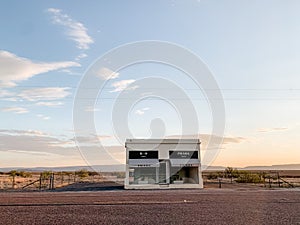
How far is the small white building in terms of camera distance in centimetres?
3509

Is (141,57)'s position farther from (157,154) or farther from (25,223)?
(25,223)

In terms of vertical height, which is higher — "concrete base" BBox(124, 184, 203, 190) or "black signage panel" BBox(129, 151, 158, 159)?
"black signage panel" BBox(129, 151, 158, 159)

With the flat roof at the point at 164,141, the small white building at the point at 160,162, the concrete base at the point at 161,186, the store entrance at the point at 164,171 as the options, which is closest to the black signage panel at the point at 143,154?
the small white building at the point at 160,162

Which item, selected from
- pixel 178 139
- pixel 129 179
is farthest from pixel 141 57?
pixel 129 179

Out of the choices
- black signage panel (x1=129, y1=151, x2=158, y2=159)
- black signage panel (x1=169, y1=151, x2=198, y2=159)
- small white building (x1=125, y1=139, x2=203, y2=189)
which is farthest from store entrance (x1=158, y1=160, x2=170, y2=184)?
black signage panel (x1=129, y1=151, x2=158, y2=159)

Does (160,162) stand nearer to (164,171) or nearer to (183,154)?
(164,171)

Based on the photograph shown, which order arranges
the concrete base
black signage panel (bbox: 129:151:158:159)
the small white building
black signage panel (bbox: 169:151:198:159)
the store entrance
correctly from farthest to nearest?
black signage panel (bbox: 169:151:198:159), the store entrance, black signage panel (bbox: 129:151:158:159), the small white building, the concrete base

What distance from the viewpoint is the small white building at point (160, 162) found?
35.1 m

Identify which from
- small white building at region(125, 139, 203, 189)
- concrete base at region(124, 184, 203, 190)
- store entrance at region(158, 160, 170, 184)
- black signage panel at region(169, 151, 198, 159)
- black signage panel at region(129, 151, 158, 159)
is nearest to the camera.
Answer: concrete base at region(124, 184, 203, 190)

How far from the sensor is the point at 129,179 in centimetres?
3503

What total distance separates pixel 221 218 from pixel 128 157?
24.2 meters

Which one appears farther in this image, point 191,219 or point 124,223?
point 191,219

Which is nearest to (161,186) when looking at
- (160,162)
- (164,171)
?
(164,171)

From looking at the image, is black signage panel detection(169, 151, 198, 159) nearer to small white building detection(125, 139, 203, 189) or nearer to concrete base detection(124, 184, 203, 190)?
small white building detection(125, 139, 203, 189)
